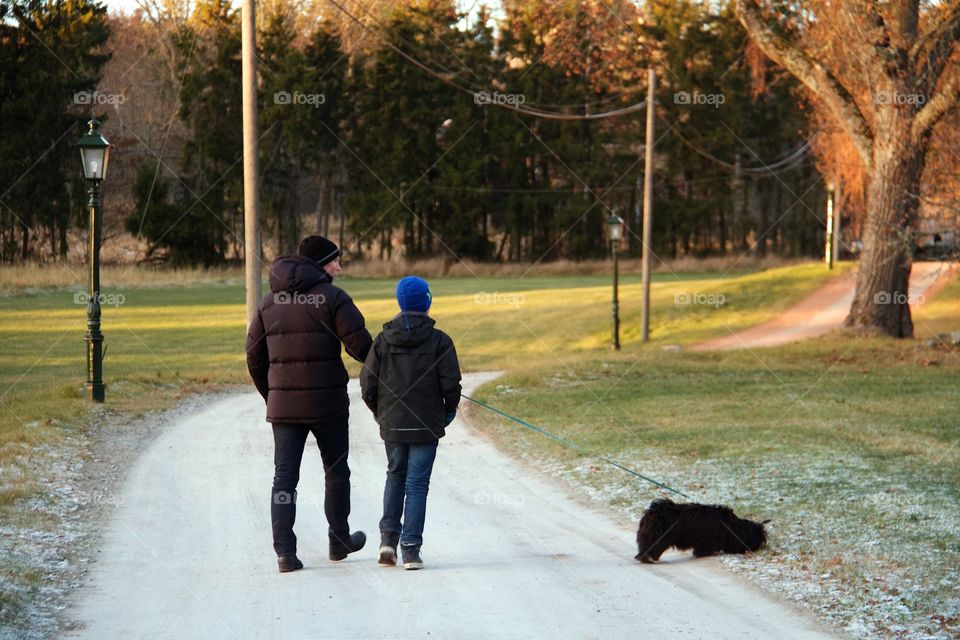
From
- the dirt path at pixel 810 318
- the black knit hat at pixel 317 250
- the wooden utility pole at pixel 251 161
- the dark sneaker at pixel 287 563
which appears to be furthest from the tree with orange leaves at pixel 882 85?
the dark sneaker at pixel 287 563

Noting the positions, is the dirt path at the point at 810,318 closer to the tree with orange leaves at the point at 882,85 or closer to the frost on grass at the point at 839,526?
the tree with orange leaves at the point at 882,85

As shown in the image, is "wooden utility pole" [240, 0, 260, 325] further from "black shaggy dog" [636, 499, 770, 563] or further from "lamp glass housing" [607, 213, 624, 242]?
"lamp glass housing" [607, 213, 624, 242]

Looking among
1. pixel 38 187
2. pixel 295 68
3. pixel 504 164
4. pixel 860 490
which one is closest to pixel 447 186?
pixel 504 164

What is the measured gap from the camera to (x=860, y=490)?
968 centimetres

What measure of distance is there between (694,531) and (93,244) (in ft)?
36.6

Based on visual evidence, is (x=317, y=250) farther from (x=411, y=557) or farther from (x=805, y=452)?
Result: (x=805, y=452)

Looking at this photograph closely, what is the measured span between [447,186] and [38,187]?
26039 millimetres

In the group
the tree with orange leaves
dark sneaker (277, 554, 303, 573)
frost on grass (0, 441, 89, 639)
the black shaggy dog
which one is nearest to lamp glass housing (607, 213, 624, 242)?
the tree with orange leaves

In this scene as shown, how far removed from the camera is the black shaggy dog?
738 cm

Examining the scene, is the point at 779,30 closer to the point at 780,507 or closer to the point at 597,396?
the point at 597,396

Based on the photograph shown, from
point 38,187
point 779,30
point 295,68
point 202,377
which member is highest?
Answer: point 295,68

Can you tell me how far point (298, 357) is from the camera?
702cm

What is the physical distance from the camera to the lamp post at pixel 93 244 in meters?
15.4

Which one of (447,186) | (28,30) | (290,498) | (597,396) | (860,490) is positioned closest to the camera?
(290,498)
